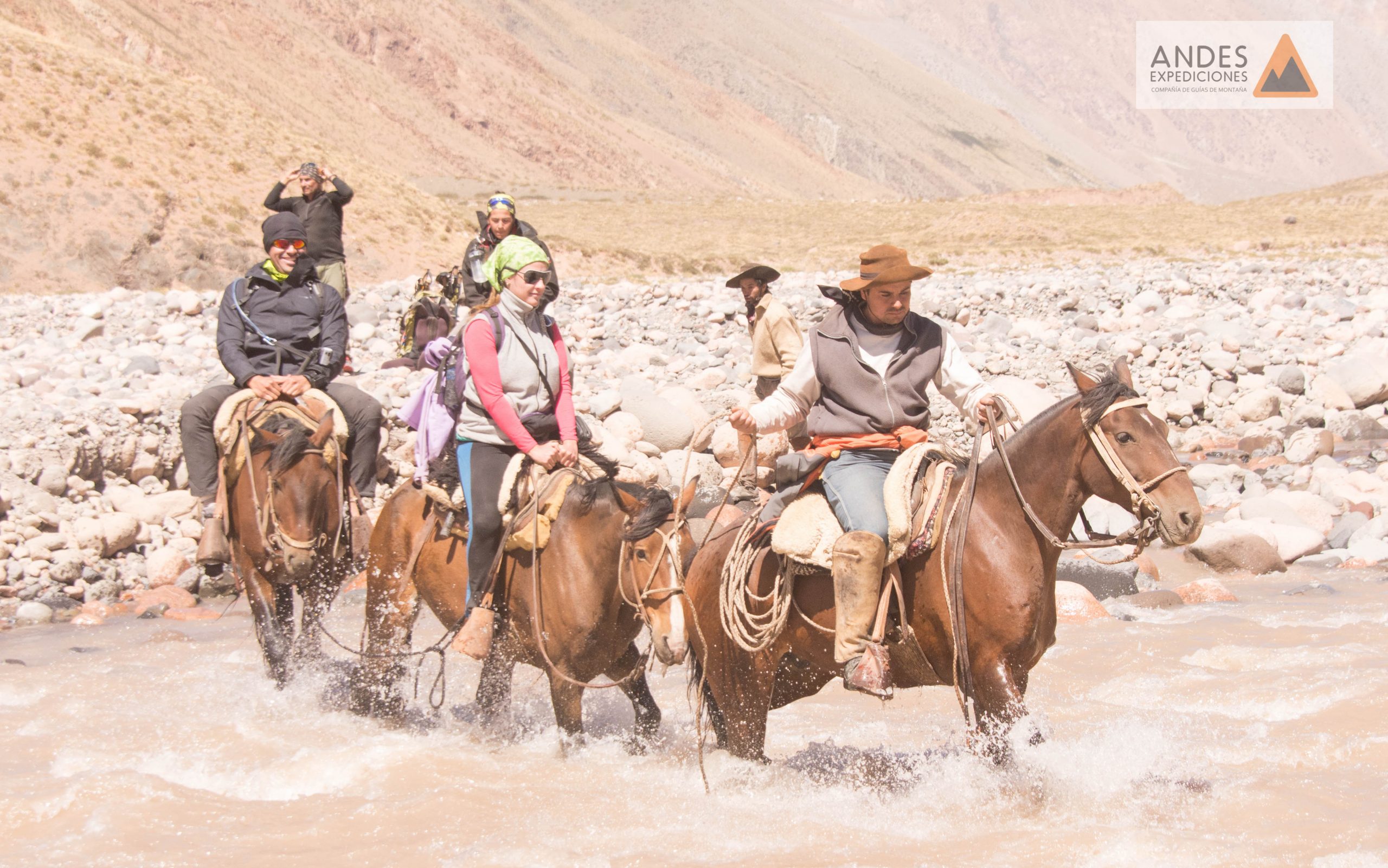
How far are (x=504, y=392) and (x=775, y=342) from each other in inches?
152

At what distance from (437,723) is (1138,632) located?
503cm

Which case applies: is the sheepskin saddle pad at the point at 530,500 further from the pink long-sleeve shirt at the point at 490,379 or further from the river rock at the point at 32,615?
the river rock at the point at 32,615

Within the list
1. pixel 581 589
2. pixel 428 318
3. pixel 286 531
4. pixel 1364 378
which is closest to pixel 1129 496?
pixel 581 589

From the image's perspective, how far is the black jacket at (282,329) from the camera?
7625mm

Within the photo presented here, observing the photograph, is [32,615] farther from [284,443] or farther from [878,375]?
[878,375]

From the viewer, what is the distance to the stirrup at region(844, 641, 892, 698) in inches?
193

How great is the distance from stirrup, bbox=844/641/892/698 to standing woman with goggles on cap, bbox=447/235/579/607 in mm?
1961

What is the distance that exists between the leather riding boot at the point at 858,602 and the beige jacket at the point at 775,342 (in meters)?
4.67

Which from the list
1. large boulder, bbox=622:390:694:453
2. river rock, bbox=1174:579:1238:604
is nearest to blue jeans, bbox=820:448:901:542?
river rock, bbox=1174:579:1238:604

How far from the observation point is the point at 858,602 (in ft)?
16.4

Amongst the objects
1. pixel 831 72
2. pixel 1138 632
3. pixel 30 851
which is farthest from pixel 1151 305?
pixel 831 72

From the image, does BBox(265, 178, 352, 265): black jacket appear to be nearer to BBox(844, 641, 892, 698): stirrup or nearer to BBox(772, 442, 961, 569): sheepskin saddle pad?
BBox(772, 442, 961, 569): sheepskin saddle pad

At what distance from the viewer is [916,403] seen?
538 centimetres

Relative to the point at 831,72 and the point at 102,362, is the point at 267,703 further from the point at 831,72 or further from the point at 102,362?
the point at 831,72
